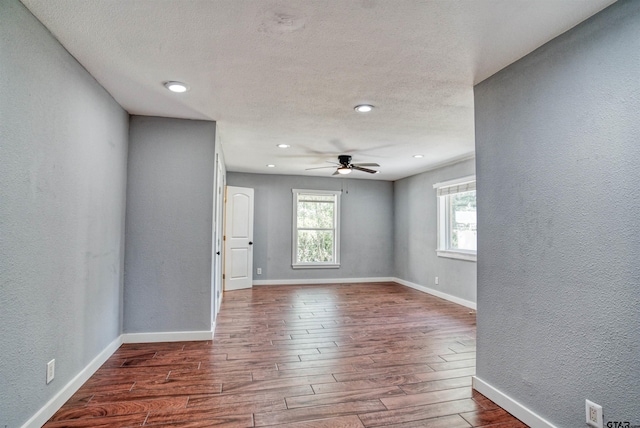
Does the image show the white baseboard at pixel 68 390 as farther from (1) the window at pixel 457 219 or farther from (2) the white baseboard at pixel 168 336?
(1) the window at pixel 457 219

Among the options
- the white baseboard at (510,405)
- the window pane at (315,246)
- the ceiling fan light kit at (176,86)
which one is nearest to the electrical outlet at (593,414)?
the white baseboard at (510,405)

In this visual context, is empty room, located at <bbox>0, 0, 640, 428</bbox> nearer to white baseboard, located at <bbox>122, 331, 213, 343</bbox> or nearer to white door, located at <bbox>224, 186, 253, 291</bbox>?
white baseboard, located at <bbox>122, 331, 213, 343</bbox>

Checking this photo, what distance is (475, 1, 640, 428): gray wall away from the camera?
5.32 ft

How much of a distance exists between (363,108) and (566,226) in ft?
6.50

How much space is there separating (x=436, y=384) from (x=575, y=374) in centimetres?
106

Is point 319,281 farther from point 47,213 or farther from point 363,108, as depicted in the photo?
point 47,213

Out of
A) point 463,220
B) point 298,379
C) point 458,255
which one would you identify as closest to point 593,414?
point 298,379

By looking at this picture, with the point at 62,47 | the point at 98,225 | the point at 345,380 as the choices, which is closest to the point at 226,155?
the point at 98,225

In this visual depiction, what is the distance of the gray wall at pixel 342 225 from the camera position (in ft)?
23.5

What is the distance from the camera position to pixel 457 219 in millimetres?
5840

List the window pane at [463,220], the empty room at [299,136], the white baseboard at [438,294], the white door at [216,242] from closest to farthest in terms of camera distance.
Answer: the empty room at [299,136]
the white door at [216,242]
the white baseboard at [438,294]
the window pane at [463,220]

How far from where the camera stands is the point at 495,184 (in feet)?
7.92

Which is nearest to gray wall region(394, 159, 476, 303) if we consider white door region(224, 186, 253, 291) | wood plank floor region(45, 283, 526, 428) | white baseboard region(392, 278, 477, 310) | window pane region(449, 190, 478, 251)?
white baseboard region(392, 278, 477, 310)

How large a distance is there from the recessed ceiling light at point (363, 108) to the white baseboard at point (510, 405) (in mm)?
2500
